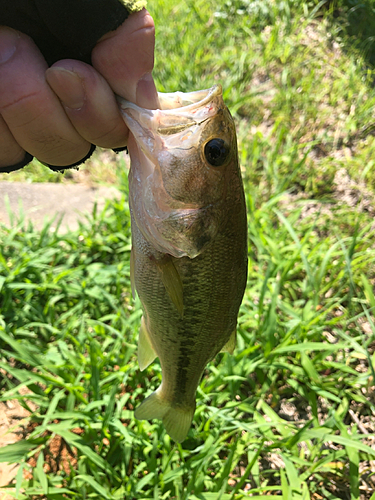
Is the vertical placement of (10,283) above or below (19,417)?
above

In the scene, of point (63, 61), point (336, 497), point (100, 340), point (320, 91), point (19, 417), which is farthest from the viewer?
point (320, 91)

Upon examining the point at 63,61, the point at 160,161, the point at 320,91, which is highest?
the point at 63,61

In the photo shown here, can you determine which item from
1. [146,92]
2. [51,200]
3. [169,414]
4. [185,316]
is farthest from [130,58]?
[51,200]

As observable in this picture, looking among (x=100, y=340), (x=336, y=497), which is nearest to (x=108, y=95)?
(x=100, y=340)

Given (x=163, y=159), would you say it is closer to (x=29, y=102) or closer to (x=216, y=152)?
(x=216, y=152)

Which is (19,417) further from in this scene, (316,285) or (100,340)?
(316,285)

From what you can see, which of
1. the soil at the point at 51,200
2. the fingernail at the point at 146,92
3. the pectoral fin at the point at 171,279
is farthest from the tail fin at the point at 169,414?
the soil at the point at 51,200

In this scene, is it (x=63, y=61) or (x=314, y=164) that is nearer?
(x=63, y=61)

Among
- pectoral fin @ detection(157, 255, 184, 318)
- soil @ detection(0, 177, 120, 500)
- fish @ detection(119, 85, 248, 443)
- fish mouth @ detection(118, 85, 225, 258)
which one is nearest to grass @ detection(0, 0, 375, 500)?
Answer: soil @ detection(0, 177, 120, 500)

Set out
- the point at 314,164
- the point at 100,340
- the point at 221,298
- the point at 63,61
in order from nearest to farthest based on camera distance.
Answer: the point at 63,61 < the point at 221,298 < the point at 100,340 < the point at 314,164
